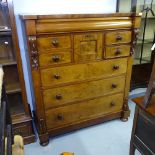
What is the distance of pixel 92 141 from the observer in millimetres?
1849

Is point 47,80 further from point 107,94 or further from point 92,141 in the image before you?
point 92,141

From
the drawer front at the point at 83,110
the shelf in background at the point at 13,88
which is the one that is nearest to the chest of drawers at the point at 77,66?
the drawer front at the point at 83,110

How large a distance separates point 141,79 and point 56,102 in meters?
1.57

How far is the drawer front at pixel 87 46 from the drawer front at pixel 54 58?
0.28ft

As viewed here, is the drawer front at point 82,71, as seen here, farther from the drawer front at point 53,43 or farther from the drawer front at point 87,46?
the drawer front at point 53,43

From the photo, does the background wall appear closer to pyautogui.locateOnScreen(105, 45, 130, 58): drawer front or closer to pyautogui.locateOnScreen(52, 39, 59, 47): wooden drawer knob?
pyautogui.locateOnScreen(52, 39, 59, 47): wooden drawer knob

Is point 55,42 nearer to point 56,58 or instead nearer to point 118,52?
point 56,58

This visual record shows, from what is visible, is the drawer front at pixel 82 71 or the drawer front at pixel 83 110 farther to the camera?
the drawer front at pixel 83 110

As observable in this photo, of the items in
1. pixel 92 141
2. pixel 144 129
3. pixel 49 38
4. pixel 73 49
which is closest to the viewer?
pixel 144 129

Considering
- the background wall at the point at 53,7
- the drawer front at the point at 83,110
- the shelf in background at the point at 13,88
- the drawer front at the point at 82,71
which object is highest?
the background wall at the point at 53,7

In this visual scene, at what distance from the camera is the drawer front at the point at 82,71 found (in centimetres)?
157

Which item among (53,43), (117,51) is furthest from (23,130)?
(117,51)

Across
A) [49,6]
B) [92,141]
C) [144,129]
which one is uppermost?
[49,6]

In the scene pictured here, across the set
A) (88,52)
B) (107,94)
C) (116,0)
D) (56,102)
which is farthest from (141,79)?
(56,102)
